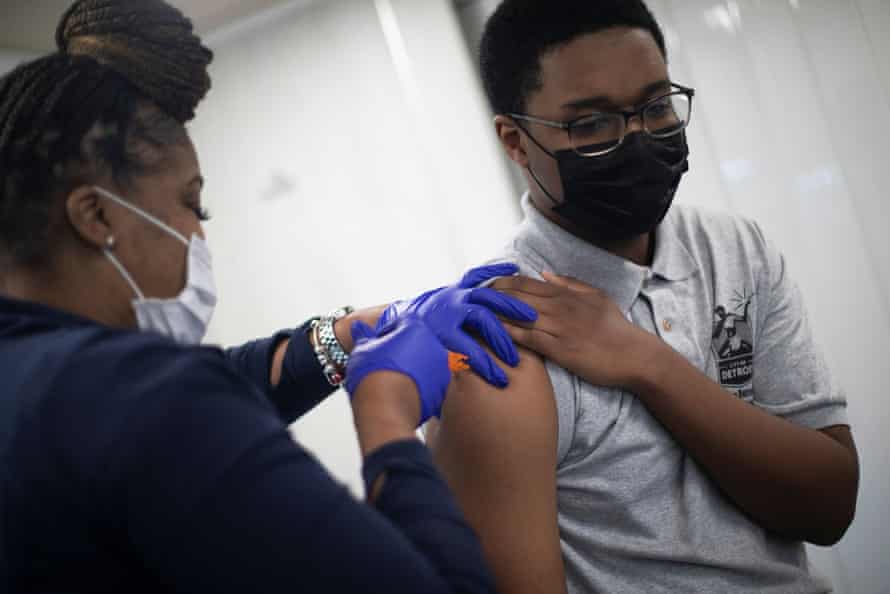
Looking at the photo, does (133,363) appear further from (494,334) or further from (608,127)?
(608,127)

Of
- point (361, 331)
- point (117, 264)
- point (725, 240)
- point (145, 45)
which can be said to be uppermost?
point (145, 45)

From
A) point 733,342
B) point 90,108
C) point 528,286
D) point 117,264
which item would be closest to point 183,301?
point 117,264

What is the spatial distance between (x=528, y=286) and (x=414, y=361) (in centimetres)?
32

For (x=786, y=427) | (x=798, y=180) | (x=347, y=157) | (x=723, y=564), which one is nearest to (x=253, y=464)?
(x=723, y=564)

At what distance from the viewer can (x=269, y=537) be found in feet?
2.15

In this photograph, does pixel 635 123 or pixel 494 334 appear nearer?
pixel 494 334

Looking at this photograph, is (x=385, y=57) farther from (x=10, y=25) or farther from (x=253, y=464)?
(x=253, y=464)

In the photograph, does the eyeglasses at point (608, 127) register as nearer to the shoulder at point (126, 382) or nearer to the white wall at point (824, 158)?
the shoulder at point (126, 382)

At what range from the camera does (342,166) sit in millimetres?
2863

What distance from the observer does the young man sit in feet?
3.67

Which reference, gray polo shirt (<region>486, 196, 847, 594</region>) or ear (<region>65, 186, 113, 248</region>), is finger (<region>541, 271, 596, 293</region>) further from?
ear (<region>65, 186, 113, 248</region>)

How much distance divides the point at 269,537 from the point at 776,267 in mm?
1169

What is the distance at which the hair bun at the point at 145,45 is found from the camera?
921 mm

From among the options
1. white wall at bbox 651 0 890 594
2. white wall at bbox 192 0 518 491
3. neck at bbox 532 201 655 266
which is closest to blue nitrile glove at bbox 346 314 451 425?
neck at bbox 532 201 655 266
